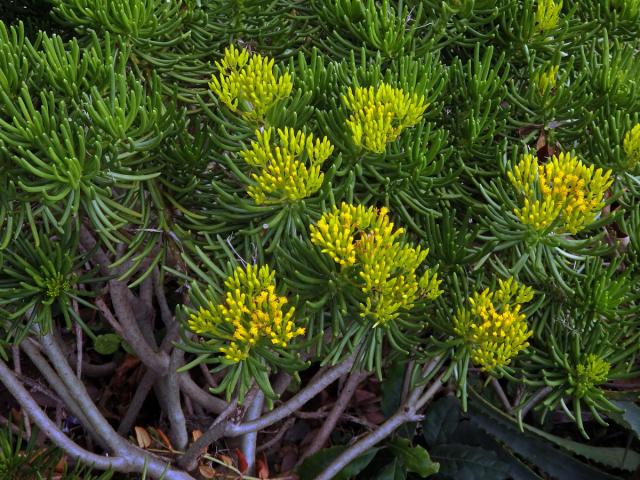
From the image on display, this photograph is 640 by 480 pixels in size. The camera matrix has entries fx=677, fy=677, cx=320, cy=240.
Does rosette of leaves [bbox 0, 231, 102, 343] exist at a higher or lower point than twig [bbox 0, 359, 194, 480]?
higher

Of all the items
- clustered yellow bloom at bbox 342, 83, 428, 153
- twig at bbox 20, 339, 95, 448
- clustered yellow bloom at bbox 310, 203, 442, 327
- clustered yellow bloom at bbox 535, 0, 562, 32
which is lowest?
twig at bbox 20, 339, 95, 448

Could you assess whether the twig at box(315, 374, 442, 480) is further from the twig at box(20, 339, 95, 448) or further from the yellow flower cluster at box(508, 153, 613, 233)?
the yellow flower cluster at box(508, 153, 613, 233)

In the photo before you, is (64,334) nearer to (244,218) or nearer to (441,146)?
(244,218)

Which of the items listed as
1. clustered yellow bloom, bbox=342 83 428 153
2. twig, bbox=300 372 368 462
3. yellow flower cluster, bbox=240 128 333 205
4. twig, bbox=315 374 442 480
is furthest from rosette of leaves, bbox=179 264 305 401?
twig, bbox=300 372 368 462

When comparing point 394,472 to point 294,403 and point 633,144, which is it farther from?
point 633,144

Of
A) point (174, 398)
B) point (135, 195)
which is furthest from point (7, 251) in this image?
point (174, 398)

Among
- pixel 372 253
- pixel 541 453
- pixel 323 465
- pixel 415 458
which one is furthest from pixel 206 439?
pixel 541 453

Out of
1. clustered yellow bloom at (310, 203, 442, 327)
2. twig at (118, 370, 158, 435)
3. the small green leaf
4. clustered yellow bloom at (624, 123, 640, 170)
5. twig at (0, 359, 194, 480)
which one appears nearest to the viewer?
clustered yellow bloom at (310, 203, 442, 327)
